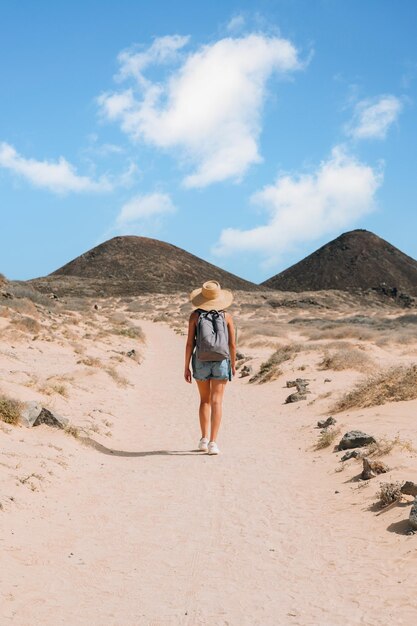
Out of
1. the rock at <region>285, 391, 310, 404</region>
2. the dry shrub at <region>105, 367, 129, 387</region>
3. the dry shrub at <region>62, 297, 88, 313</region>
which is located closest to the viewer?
the rock at <region>285, 391, 310, 404</region>

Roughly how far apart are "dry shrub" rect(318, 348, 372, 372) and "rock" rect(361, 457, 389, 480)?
9.94m

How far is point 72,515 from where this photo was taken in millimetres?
5797

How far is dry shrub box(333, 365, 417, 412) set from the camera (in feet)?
36.8

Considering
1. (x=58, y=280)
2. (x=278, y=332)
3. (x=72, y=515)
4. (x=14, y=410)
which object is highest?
(x=58, y=280)

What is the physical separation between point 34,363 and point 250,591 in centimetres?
1347

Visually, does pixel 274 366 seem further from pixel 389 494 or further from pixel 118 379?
pixel 389 494

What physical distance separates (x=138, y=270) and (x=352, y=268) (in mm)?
41090

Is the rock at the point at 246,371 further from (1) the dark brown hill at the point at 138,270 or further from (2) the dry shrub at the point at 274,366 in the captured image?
(1) the dark brown hill at the point at 138,270

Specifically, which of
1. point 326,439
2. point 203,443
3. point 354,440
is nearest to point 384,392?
point 326,439

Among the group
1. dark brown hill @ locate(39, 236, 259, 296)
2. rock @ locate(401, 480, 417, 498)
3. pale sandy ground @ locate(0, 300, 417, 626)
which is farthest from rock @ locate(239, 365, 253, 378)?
dark brown hill @ locate(39, 236, 259, 296)

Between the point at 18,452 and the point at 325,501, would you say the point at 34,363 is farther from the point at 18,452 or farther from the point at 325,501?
the point at 325,501

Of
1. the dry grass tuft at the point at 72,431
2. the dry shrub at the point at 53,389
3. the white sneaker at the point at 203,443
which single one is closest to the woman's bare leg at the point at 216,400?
the white sneaker at the point at 203,443

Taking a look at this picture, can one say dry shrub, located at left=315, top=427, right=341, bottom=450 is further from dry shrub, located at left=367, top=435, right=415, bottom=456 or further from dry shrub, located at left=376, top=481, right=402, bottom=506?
dry shrub, located at left=376, top=481, right=402, bottom=506

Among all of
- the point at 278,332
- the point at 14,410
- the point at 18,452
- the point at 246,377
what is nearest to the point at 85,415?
the point at 14,410
